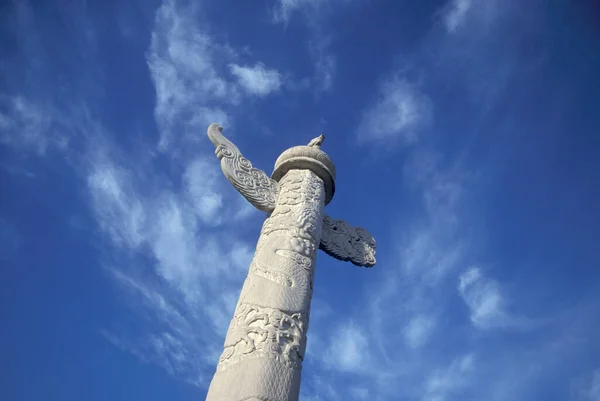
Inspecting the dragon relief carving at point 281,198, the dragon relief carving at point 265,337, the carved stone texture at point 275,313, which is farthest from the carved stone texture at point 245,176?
the dragon relief carving at point 265,337

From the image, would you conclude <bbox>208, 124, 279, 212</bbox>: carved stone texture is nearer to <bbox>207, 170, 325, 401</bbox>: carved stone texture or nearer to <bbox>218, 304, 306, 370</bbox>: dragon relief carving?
<bbox>207, 170, 325, 401</bbox>: carved stone texture

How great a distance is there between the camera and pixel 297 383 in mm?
4656

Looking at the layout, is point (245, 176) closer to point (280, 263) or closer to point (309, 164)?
point (309, 164)

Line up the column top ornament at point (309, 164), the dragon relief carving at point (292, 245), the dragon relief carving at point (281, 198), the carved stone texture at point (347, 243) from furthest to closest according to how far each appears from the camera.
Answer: the column top ornament at point (309, 164) < the carved stone texture at point (347, 243) < the dragon relief carving at point (281, 198) < the dragon relief carving at point (292, 245)

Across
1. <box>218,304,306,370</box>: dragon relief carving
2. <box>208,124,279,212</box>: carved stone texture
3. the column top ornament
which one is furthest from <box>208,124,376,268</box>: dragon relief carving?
<box>218,304,306,370</box>: dragon relief carving

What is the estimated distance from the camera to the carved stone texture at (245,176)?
7.11 m

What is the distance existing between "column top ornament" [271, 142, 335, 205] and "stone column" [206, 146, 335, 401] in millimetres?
207

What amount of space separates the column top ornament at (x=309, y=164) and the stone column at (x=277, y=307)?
0.21 metres

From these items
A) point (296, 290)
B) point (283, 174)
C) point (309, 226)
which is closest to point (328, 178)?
point (283, 174)

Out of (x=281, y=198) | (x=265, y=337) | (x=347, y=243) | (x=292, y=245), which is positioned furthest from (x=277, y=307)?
(x=347, y=243)

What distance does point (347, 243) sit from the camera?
25.1 ft

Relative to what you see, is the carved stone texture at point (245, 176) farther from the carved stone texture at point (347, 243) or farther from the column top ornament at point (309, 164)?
the carved stone texture at point (347, 243)

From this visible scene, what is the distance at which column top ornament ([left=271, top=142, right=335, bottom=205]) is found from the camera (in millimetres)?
7570

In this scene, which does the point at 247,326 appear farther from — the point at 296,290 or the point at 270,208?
the point at 270,208
